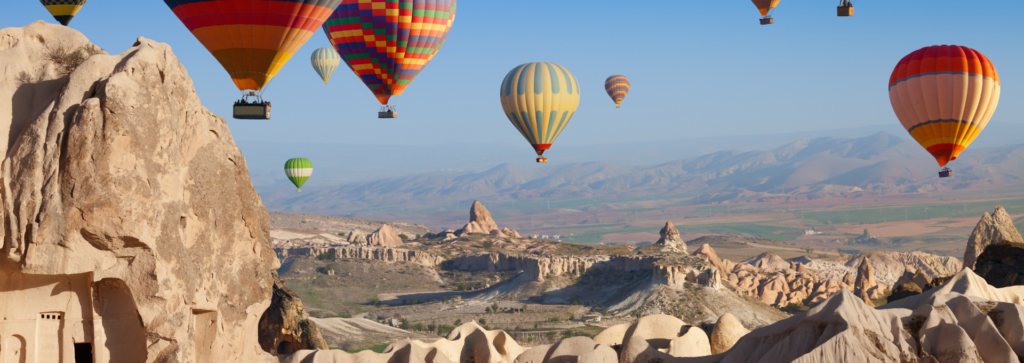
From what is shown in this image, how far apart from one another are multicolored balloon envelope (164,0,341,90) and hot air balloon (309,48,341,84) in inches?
1972

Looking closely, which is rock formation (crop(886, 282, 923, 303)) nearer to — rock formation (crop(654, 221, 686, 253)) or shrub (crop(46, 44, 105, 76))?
shrub (crop(46, 44, 105, 76))

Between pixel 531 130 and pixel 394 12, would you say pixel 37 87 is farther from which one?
pixel 531 130

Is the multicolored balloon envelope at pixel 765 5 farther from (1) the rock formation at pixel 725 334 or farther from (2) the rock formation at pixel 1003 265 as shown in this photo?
(1) the rock formation at pixel 725 334

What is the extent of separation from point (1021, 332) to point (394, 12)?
31081 millimetres

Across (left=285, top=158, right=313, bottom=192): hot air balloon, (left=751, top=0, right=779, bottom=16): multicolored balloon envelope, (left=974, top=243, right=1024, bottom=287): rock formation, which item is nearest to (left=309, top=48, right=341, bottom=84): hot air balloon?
(left=285, top=158, right=313, bottom=192): hot air balloon

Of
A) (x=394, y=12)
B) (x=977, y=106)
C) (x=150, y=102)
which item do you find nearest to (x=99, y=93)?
(x=150, y=102)

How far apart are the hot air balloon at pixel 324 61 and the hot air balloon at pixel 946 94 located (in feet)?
157

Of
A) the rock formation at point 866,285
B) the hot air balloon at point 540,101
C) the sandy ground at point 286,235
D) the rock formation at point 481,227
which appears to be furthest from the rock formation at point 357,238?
the hot air balloon at point 540,101

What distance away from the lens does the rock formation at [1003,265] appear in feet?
136

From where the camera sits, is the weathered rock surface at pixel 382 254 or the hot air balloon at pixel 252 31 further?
the weathered rock surface at pixel 382 254

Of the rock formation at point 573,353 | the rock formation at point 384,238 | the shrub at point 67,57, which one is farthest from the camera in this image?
the rock formation at point 384,238

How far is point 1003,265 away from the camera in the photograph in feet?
145

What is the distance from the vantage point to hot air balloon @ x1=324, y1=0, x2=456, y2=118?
148 ft

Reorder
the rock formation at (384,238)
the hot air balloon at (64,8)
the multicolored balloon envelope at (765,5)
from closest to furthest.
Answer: the hot air balloon at (64,8) → the multicolored balloon envelope at (765,5) → the rock formation at (384,238)
